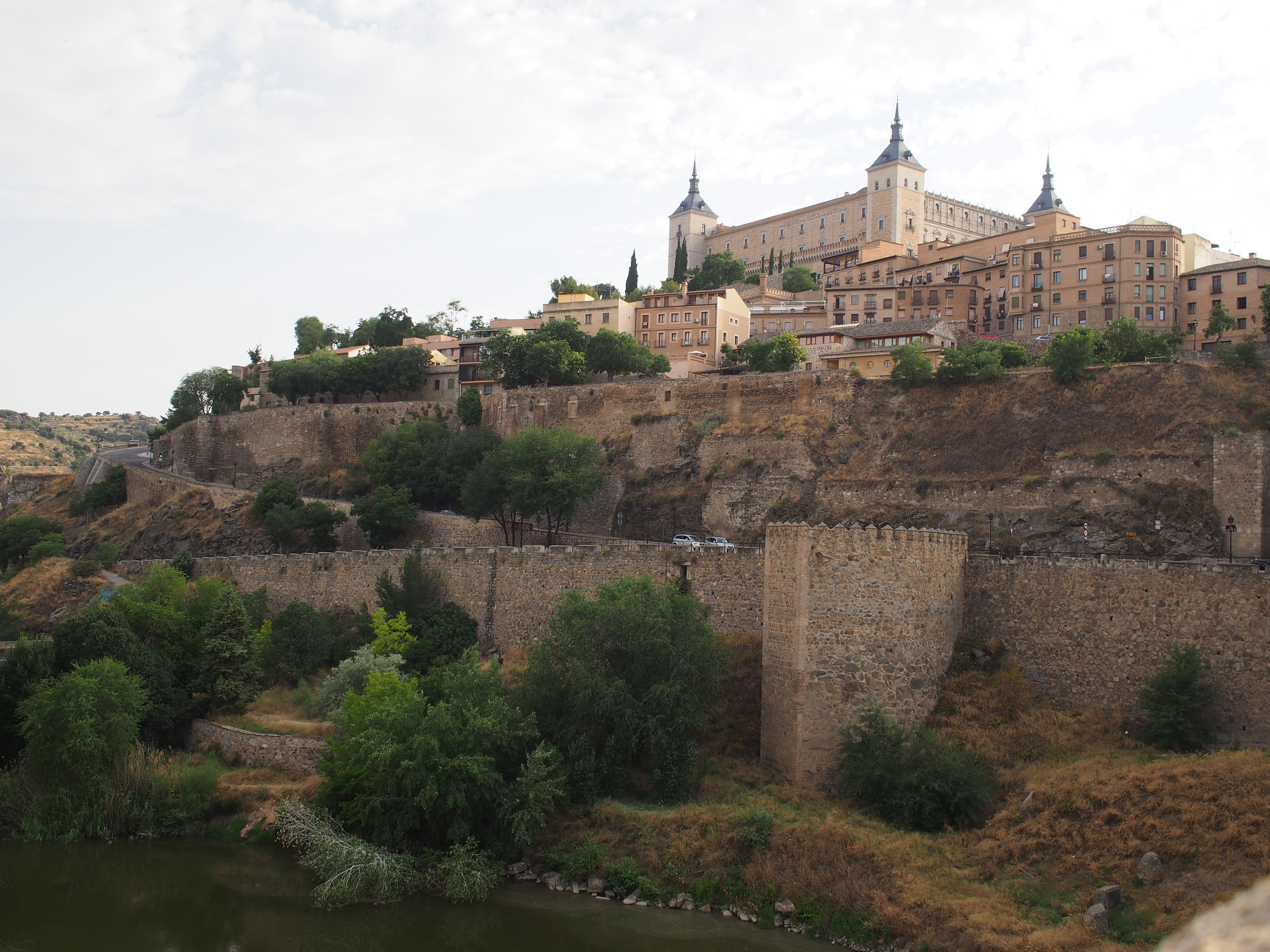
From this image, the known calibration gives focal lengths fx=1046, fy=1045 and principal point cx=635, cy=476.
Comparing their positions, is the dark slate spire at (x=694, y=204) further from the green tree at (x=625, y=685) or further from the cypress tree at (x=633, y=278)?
the green tree at (x=625, y=685)

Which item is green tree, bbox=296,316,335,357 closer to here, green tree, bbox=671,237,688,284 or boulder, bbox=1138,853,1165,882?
green tree, bbox=671,237,688,284

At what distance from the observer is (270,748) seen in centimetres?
2886

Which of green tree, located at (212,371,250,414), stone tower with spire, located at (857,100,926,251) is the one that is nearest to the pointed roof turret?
stone tower with spire, located at (857,100,926,251)

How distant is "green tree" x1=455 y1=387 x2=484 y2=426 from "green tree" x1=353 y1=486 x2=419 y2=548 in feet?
39.7

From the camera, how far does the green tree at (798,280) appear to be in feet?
296

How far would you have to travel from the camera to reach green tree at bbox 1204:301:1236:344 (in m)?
54.2

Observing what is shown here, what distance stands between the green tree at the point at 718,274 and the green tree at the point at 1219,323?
44762 millimetres

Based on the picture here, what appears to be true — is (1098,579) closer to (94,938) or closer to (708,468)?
(94,938)

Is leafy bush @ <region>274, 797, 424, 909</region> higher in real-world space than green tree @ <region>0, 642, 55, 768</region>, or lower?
lower

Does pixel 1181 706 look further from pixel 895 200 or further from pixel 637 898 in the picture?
pixel 895 200

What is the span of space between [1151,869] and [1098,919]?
1556 millimetres

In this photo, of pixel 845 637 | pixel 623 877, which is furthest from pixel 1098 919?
pixel 623 877

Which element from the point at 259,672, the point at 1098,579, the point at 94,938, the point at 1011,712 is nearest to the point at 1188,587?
the point at 1098,579

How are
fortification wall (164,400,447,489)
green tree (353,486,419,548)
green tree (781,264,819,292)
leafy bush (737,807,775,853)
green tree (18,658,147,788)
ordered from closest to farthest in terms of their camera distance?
leafy bush (737,807,775,853)
green tree (18,658,147,788)
green tree (353,486,419,548)
fortification wall (164,400,447,489)
green tree (781,264,819,292)
